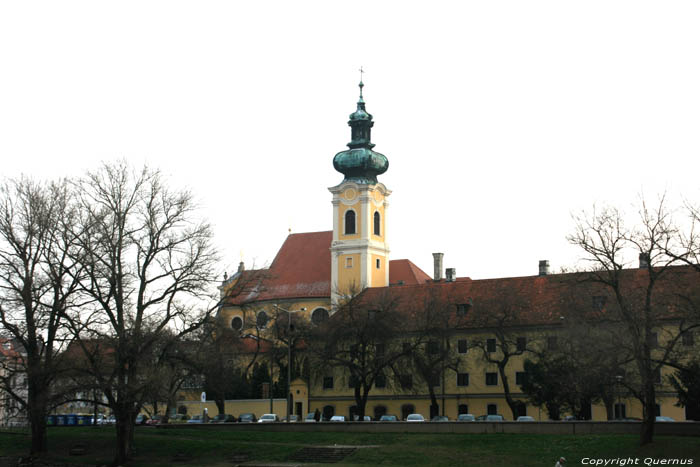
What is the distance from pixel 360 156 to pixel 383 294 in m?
20.6

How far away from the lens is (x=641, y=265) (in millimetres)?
78062

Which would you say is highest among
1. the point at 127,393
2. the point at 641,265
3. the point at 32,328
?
the point at 641,265

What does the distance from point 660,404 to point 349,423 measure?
26963 millimetres

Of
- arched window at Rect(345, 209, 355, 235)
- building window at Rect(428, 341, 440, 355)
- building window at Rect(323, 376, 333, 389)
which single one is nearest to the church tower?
arched window at Rect(345, 209, 355, 235)

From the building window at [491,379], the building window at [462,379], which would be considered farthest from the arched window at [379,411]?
the building window at [491,379]

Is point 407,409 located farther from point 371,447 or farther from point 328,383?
point 371,447

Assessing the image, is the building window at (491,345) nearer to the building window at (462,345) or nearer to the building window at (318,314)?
the building window at (462,345)

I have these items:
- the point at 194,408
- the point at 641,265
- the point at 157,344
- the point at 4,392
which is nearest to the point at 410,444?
the point at 157,344

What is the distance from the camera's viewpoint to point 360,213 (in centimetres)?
9988

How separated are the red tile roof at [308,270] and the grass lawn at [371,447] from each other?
38238 millimetres

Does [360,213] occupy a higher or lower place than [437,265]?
higher

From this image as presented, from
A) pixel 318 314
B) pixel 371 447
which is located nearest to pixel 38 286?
pixel 371 447

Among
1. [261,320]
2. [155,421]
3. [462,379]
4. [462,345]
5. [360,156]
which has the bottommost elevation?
[155,421]

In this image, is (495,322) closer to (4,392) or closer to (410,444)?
(410,444)
